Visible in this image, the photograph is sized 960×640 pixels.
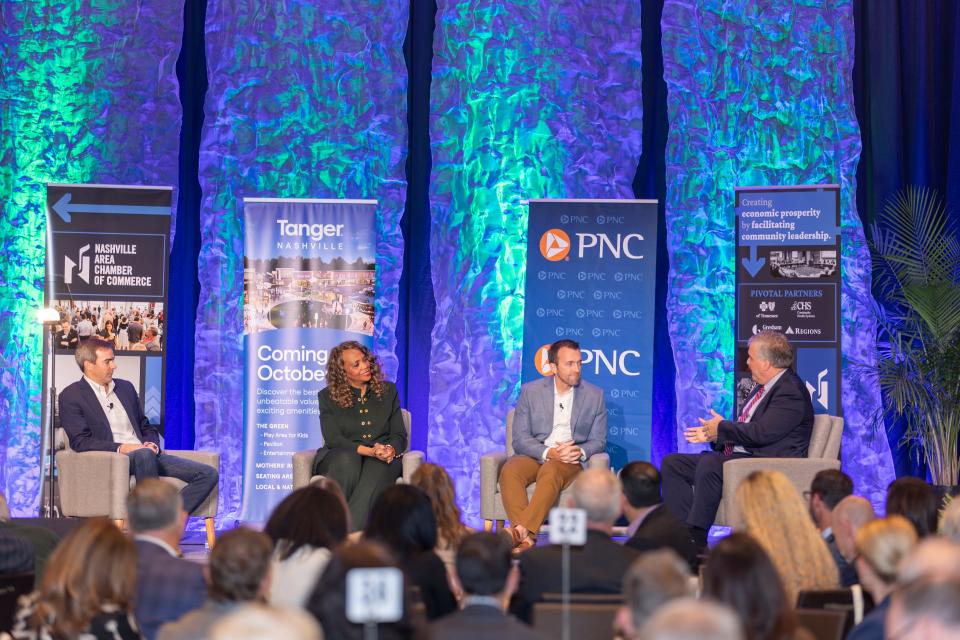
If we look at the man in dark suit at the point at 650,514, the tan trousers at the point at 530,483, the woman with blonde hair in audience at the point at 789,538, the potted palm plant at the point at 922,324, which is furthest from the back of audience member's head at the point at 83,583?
the potted palm plant at the point at 922,324

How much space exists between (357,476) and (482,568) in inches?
160

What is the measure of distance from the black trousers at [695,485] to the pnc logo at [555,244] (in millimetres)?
1635

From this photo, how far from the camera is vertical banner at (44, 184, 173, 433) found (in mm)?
7773

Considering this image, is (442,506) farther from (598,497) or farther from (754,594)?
(754,594)

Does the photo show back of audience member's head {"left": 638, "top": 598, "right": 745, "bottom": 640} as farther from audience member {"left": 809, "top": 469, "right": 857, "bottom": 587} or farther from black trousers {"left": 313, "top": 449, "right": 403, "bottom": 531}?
black trousers {"left": 313, "top": 449, "right": 403, "bottom": 531}

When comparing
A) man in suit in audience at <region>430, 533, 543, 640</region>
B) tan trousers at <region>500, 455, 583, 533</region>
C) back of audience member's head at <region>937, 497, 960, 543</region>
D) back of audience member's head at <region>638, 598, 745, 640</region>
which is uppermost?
back of audience member's head at <region>638, 598, 745, 640</region>

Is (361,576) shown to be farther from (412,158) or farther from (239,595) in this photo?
(412,158)

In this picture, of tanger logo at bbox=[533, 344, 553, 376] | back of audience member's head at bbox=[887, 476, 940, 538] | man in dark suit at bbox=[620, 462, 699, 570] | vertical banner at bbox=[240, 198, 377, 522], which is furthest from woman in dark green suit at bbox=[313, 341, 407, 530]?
back of audience member's head at bbox=[887, 476, 940, 538]

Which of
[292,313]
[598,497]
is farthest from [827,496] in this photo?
[292,313]

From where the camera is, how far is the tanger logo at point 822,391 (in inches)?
301

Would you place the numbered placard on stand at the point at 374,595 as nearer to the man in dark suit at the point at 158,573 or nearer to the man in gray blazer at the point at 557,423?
the man in dark suit at the point at 158,573

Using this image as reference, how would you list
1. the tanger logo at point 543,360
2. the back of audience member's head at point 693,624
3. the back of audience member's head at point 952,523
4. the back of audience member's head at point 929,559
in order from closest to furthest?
the back of audience member's head at point 693,624
the back of audience member's head at point 929,559
the back of audience member's head at point 952,523
the tanger logo at point 543,360

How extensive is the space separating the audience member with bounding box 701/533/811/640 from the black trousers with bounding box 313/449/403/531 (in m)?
4.31

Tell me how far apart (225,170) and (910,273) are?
4.61 meters
